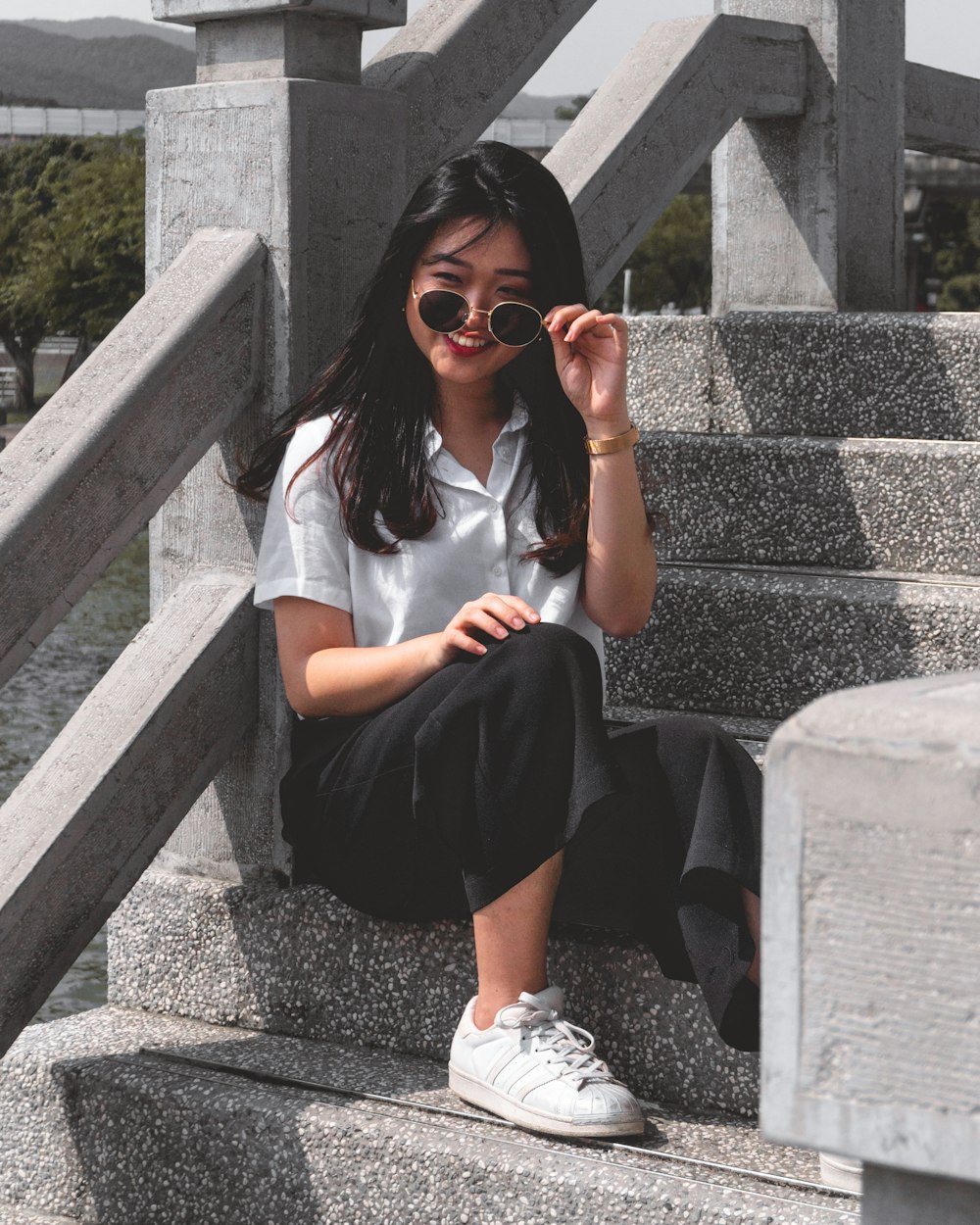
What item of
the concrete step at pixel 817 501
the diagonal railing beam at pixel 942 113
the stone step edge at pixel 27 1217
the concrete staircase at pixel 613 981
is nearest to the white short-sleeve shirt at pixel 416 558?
the concrete staircase at pixel 613 981

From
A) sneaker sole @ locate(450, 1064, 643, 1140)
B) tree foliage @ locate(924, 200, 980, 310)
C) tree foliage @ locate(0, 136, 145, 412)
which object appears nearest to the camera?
sneaker sole @ locate(450, 1064, 643, 1140)

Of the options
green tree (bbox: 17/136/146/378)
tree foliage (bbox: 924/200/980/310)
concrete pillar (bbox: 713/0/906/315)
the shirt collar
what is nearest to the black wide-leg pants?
the shirt collar

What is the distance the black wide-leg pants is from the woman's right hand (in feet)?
0.05

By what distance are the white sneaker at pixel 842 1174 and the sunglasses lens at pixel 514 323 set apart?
1.07m

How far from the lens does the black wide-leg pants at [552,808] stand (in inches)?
80.0

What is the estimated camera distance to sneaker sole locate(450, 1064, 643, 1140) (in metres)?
2.01

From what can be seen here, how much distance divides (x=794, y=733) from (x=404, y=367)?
1680 mm

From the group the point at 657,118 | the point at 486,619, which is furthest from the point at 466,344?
the point at 657,118

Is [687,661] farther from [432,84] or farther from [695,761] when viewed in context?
[432,84]

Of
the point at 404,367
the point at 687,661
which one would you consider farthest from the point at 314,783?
the point at 687,661

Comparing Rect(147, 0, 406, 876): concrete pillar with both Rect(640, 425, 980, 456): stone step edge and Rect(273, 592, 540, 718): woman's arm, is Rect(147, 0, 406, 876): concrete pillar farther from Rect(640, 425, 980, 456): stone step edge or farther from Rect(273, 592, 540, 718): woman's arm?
Rect(640, 425, 980, 456): stone step edge

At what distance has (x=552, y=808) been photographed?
2039mm

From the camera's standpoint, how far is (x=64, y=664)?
5734 millimetres

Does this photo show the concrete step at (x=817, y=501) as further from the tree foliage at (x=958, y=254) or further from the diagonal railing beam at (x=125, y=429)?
the tree foliage at (x=958, y=254)
